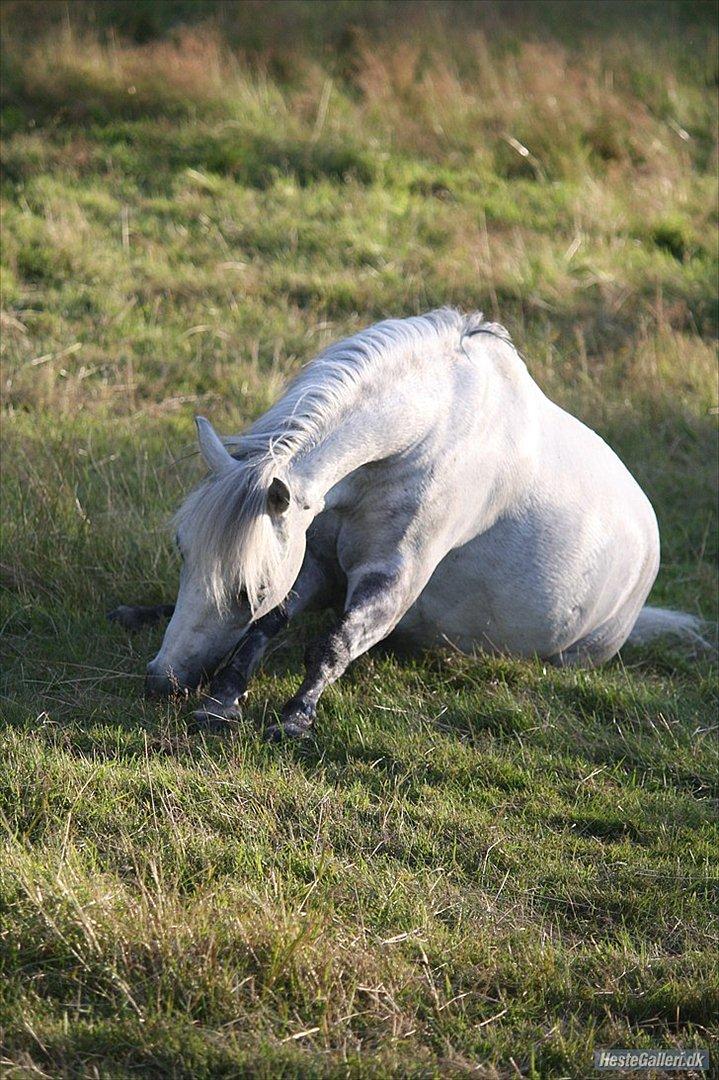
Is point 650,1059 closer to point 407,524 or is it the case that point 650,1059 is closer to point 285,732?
point 285,732

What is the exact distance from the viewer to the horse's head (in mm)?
4098

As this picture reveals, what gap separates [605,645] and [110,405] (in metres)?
3.26

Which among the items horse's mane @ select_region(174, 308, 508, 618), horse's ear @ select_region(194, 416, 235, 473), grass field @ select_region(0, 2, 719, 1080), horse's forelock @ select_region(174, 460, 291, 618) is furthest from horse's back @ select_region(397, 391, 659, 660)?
horse's ear @ select_region(194, 416, 235, 473)

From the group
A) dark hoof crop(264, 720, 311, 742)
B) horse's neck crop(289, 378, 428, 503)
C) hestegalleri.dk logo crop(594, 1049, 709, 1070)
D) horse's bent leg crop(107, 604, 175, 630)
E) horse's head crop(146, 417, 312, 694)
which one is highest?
horse's neck crop(289, 378, 428, 503)

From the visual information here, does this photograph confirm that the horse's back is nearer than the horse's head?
No

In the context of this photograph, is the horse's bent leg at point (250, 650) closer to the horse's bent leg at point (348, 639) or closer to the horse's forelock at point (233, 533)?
the horse's bent leg at point (348, 639)

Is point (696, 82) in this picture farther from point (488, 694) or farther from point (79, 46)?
point (488, 694)

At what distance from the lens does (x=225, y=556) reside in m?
4.11

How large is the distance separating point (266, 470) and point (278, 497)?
0.33ft

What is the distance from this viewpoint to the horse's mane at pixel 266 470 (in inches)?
161

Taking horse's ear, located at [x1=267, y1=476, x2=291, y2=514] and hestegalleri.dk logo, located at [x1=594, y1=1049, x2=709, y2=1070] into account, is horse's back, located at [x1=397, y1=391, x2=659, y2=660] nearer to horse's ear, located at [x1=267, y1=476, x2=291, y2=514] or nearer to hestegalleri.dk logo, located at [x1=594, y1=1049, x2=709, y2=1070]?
horse's ear, located at [x1=267, y1=476, x2=291, y2=514]

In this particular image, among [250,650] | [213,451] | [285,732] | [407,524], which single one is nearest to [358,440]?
[407,524]

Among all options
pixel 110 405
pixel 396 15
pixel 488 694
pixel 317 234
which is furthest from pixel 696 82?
pixel 488 694

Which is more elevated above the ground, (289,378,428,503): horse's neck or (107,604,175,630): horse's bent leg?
(289,378,428,503): horse's neck
